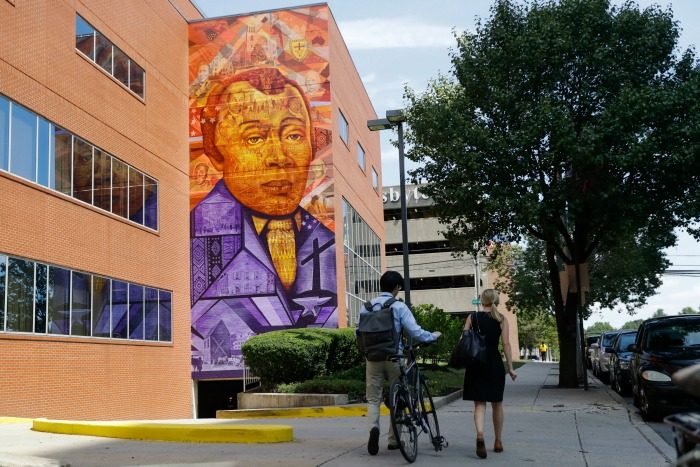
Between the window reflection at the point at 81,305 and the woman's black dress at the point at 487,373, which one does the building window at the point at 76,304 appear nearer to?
the window reflection at the point at 81,305

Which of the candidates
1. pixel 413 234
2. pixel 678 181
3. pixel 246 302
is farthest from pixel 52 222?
pixel 413 234

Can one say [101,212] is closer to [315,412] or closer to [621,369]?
[315,412]

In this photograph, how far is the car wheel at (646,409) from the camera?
1229cm

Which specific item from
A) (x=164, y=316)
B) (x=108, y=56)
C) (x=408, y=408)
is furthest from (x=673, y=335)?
(x=108, y=56)

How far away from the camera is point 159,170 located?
27.3 metres

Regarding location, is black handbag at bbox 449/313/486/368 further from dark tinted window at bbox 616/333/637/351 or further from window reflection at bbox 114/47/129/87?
window reflection at bbox 114/47/129/87

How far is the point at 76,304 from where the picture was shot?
69.2ft

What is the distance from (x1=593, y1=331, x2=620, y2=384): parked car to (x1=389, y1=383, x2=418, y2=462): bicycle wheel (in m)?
18.9

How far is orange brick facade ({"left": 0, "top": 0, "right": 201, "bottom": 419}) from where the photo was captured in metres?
18.8

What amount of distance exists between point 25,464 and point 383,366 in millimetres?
3482

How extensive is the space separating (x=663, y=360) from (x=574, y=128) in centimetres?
687

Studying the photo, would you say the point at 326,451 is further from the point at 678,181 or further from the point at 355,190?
the point at 355,190

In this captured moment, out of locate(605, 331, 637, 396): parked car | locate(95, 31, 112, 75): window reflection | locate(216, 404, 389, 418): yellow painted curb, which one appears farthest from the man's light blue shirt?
locate(95, 31, 112, 75): window reflection

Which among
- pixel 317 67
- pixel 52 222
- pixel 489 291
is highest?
pixel 317 67
